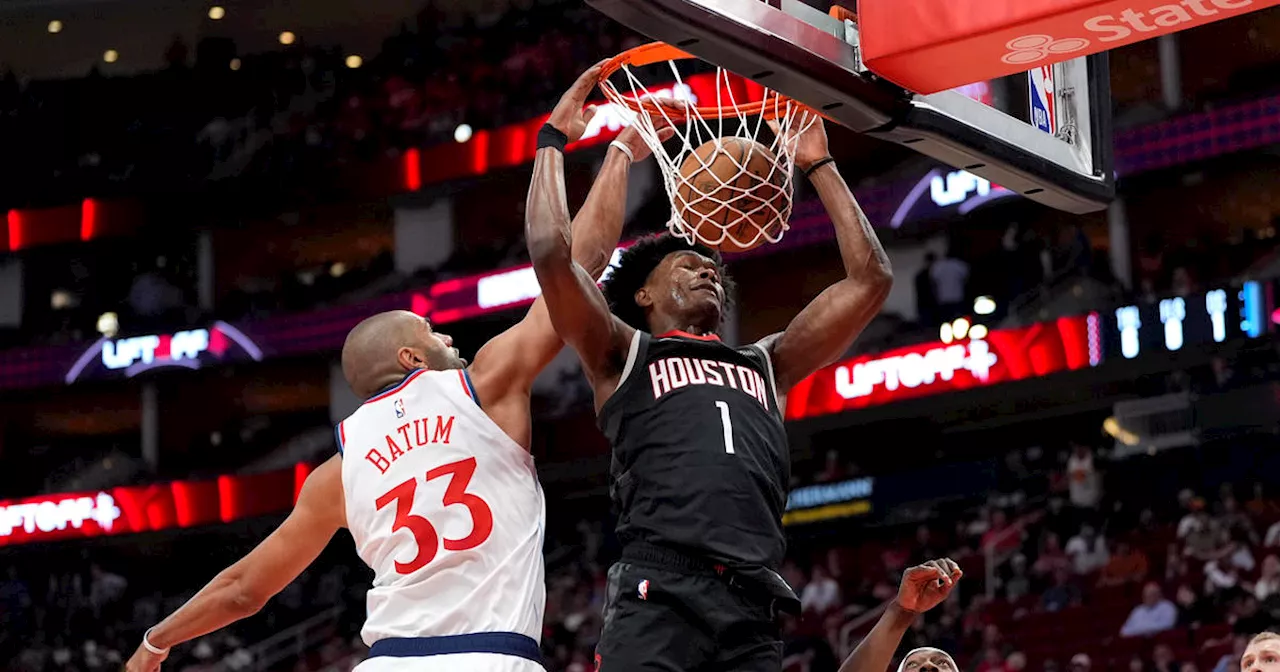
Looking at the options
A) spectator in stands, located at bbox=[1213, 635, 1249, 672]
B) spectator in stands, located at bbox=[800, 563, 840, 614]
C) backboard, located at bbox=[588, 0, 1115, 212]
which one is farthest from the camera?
spectator in stands, located at bbox=[800, 563, 840, 614]

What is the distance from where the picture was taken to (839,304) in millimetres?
5082

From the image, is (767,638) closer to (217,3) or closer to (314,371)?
(314,371)

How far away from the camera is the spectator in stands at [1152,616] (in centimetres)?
1447

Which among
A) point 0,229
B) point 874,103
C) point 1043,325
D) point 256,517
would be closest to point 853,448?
point 1043,325

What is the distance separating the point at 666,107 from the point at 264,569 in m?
1.96

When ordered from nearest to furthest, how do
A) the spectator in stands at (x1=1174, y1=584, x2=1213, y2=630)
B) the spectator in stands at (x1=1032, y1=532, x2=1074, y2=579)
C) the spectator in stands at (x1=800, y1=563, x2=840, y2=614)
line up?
the spectator in stands at (x1=1174, y1=584, x2=1213, y2=630) → the spectator in stands at (x1=1032, y1=532, x2=1074, y2=579) → the spectator in stands at (x1=800, y1=563, x2=840, y2=614)

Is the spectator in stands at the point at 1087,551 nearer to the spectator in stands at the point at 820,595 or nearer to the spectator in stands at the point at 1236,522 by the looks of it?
the spectator in stands at the point at 1236,522

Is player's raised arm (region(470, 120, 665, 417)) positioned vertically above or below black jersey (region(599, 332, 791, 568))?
above

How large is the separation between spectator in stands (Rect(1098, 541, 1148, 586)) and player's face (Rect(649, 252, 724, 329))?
38.5ft

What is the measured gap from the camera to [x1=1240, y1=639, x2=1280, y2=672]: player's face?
586 cm

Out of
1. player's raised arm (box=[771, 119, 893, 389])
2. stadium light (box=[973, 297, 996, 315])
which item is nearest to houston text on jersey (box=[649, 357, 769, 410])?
player's raised arm (box=[771, 119, 893, 389])

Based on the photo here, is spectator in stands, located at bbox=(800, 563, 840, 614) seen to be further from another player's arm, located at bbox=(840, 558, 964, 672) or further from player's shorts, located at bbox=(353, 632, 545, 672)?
player's shorts, located at bbox=(353, 632, 545, 672)

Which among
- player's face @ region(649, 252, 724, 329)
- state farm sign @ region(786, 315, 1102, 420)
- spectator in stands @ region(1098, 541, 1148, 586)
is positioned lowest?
spectator in stands @ region(1098, 541, 1148, 586)

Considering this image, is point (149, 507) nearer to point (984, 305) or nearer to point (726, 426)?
point (984, 305)
